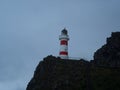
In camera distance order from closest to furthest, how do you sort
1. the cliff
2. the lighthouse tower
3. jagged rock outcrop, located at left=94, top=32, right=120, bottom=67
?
1. the cliff
2. jagged rock outcrop, located at left=94, top=32, right=120, bottom=67
3. the lighthouse tower

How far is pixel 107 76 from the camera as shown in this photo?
2790 inches

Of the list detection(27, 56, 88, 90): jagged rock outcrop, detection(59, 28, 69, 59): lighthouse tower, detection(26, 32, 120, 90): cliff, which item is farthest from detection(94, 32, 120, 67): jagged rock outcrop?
detection(59, 28, 69, 59): lighthouse tower

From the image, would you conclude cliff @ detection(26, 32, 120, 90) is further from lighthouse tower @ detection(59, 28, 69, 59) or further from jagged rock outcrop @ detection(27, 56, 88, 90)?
lighthouse tower @ detection(59, 28, 69, 59)

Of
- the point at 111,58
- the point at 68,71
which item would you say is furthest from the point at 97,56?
the point at 68,71

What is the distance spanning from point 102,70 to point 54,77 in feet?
25.4

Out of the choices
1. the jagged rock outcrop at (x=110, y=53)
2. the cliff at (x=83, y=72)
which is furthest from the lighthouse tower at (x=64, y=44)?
the jagged rock outcrop at (x=110, y=53)

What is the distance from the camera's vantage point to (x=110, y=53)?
78.2m

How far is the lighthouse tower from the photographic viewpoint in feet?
277

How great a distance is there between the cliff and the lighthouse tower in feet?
18.4

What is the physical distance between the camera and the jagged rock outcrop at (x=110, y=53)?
7763 cm

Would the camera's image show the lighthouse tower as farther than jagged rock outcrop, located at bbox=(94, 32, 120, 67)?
Yes

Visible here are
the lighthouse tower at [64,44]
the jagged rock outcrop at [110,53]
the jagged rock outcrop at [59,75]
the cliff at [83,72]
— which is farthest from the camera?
the lighthouse tower at [64,44]

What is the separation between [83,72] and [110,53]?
307 inches

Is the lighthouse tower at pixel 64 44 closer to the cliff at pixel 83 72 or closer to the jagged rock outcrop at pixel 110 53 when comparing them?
the cliff at pixel 83 72
